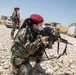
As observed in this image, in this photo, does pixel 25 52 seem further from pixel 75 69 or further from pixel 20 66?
pixel 75 69

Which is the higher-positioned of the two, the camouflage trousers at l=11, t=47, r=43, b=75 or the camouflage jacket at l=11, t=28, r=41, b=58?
the camouflage jacket at l=11, t=28, r=41, b=58

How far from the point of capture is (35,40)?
4.08 metres

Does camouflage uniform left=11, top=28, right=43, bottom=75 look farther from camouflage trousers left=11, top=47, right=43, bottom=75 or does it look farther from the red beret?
the red beret

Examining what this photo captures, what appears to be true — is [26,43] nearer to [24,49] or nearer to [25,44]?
[25,44]

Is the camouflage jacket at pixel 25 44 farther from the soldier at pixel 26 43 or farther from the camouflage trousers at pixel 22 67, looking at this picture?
the camouflage trousers at pixel 22 67

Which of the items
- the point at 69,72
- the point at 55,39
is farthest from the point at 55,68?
the point at 55,39

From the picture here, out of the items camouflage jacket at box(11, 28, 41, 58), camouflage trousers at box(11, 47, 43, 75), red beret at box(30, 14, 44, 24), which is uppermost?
red beret at box(30, 14, 44, 24)

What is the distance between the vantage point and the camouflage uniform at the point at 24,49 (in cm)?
394

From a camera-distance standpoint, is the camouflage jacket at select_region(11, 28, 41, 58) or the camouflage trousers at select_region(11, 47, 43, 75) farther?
the camouflage trousers at select_region(11, 47, 43, 75)

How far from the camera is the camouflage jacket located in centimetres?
392

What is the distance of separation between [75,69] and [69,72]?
0.60 metres

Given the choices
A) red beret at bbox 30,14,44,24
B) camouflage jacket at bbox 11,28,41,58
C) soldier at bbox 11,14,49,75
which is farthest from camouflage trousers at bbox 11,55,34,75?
red beret at bbox 30,14,44,24

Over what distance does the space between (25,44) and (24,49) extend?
0.68ft

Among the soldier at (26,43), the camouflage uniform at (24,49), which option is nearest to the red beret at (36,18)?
the soldier at (26,43)
